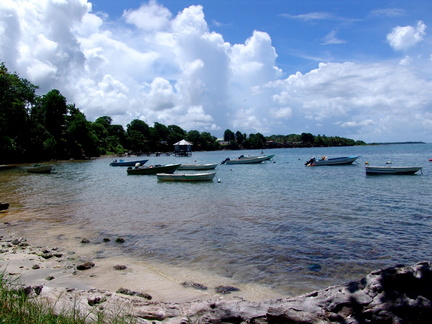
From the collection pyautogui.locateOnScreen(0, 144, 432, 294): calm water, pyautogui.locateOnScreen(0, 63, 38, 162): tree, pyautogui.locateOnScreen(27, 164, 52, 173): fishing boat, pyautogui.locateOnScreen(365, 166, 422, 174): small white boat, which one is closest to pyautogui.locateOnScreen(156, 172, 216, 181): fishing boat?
pyautogui.locateOnScreen(0, 144, 432, 294): calm water

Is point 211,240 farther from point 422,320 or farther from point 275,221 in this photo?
point 422,320

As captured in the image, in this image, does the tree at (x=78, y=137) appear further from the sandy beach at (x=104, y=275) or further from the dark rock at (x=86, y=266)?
the dark rock at (x=86, y=266)

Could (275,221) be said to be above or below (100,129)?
below

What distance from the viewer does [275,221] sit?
13414 mm

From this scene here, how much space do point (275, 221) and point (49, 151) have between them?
236 feet

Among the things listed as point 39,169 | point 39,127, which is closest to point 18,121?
point 39,127

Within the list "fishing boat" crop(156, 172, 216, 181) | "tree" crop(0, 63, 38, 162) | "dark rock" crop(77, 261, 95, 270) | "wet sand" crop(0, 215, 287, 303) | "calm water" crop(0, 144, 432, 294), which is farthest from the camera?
"tree" crop(0, 63, 38, 162)

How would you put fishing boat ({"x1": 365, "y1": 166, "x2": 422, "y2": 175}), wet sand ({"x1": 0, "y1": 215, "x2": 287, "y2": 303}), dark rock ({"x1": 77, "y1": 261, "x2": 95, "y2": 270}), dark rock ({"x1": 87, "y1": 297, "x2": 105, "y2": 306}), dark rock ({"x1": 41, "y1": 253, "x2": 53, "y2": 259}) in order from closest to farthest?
dark rock ({"x1": 87, "y1": 297, "x2": 105, "y2": 306}) < wet sand ({"x1": 0, "y1": 215, "x2": 287, "y2": 303}) < dark rock ({"x1": 77, "y1": 261, "x2": 95, "y2": 270}) < dark rock ({"x1": 41, "y1": 253, "x2": 53, "y2": 259}) < fishing boat ({"x1": 365, "y1": 166, "x2": 422, "y2": 175})

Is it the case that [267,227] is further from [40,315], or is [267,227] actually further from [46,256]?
[40,315]

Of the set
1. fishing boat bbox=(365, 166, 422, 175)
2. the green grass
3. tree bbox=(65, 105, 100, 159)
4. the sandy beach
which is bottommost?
the sandy beach

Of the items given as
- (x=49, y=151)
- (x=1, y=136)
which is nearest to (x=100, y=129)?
(x=49, y=151)

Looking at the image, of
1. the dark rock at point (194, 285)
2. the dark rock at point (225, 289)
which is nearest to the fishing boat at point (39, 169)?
the dark rock at point (194, 285)

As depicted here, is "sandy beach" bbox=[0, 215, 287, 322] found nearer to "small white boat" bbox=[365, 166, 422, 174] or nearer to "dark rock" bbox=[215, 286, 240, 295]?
"dark rock" bbox=[215, 286, 240, 295]

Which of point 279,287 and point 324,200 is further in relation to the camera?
point 324,200
